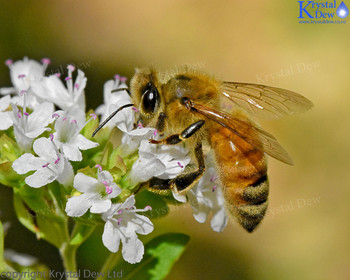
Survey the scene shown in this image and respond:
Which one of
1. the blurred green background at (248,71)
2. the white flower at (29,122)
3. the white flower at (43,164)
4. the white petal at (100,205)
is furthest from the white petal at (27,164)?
the blurred green background at (248,71)

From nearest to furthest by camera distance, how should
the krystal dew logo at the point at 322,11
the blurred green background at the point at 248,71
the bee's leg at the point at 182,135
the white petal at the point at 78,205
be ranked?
the white petal at the point at 78,205, the bee's leg at the point at 182,135, the blurred green background at the point at 248,71, the krystal dew logo at the point at 322,11

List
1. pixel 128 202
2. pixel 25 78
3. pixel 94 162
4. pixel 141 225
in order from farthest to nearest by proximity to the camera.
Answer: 1. pixel 25 78
2. pixel 94 162
3. pixel 141 225
4. pixel 128 202

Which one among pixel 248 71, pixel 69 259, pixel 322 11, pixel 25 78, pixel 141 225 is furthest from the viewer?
pixel 248 71

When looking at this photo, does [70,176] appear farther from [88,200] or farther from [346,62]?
[346,62]

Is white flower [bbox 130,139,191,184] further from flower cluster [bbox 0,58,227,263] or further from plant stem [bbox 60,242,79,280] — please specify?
plant stem [bbox 60,242,79,280]

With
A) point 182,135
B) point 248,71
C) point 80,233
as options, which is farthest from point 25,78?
point 248,71

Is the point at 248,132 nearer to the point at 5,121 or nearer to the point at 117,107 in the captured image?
the point at 117,107

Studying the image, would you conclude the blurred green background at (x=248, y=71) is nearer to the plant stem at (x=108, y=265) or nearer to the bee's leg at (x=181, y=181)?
the plant stem at (x=108, y=265)
